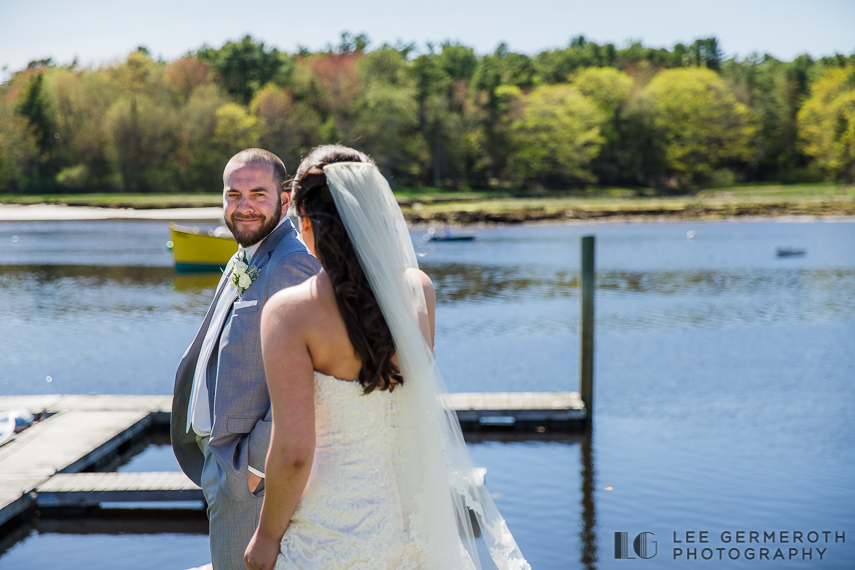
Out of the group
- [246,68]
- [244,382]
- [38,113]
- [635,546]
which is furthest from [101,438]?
[246,68]

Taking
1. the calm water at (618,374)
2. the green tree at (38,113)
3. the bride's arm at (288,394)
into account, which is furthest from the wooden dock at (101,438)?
the green tree at (38,113)

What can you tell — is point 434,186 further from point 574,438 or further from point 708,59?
point 574,438

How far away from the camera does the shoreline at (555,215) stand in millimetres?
51281

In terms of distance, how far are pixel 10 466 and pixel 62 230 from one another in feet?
160

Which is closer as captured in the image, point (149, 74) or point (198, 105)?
point (198, 105)

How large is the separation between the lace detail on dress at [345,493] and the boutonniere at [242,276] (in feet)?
2.42

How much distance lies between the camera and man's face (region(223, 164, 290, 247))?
2578 millimetres

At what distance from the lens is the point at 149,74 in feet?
252

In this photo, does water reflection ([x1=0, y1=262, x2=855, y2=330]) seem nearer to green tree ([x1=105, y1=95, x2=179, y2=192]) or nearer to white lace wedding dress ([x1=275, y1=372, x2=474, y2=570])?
white lace wedding dress ([x1=275, y1=372, x2=474, y2=570])

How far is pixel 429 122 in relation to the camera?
6900cm

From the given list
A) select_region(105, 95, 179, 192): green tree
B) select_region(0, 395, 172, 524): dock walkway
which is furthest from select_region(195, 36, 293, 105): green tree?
select_region(0, 395, 172, 524): dock walkway

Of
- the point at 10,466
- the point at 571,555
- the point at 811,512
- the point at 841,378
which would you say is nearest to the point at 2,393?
the point at 10,466

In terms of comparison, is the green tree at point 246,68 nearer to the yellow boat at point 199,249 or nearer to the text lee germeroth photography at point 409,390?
the text lee germeroth photography at point 409,390

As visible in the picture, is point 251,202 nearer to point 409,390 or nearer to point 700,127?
point 409,390
